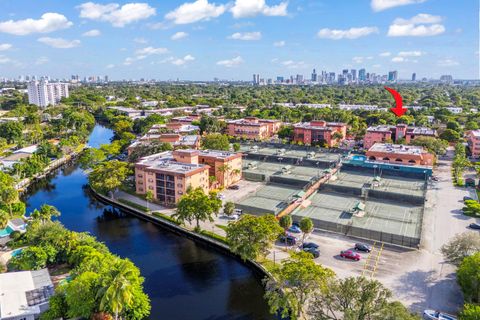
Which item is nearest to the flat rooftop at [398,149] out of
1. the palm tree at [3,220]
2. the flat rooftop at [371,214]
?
the flat rooftop at [371,214]

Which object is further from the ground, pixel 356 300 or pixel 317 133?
pixel 317 133

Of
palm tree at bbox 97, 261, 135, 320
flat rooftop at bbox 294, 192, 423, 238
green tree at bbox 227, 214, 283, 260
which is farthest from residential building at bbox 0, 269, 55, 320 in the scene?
flat rooftop at bbox 294, 192, 423, 238

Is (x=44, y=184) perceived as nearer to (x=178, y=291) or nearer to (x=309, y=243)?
(x=178, y=291)

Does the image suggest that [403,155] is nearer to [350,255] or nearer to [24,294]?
[350,255]

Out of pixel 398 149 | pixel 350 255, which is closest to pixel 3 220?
pixel 350 255

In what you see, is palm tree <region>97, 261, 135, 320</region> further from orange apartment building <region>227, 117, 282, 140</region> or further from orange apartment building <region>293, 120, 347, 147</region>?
orange apartment building <region>227, 117, 282, 140</region>

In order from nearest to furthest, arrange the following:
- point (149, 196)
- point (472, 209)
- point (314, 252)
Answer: point (314, 252) → point (472, 209) → point (149, 196)
